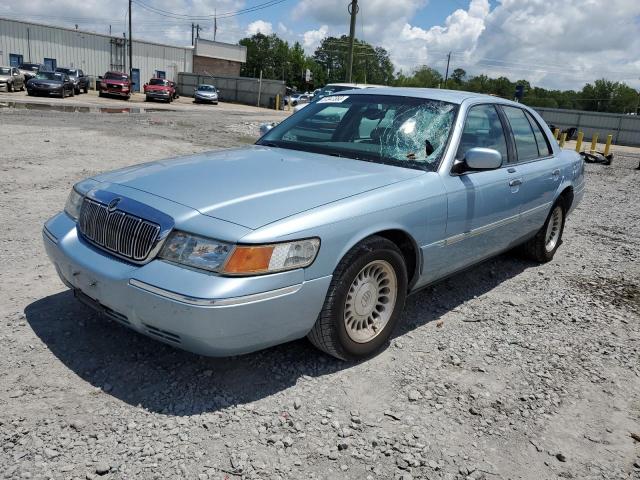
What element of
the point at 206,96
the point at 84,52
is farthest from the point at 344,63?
the point at 206,96

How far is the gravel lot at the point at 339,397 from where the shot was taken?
2480 mm

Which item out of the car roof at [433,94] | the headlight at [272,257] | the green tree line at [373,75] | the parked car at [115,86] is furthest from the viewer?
the green tree line at [373,75]

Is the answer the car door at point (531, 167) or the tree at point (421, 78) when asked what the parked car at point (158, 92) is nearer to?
the car door at point (531, 167)

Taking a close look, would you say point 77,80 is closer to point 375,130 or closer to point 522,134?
point 522,134

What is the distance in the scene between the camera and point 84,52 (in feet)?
172

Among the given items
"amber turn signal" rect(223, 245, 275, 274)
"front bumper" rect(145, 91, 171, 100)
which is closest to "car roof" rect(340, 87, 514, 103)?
"amber turn signal" rect(223, 245, 275, 274)

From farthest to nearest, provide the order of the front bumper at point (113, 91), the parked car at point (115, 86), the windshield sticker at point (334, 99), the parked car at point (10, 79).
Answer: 1. the front bumper at point (113, 91)
2. the parked car at point (115, 86)
3. the parked car at point (10, 79)
4. the windshield sticker at point (334, 99)

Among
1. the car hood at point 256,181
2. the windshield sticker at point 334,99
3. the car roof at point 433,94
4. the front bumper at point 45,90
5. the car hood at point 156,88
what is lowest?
the front bumper at point 45,90

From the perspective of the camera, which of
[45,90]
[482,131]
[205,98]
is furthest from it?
[205,98]

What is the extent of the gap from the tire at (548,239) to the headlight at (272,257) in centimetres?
343

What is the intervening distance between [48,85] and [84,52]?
25.6 metres

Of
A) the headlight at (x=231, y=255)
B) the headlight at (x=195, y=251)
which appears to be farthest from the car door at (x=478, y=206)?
Answer: the headlight at (x=195, y=251)

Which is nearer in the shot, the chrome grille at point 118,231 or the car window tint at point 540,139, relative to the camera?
the chrome grille at point 118,231

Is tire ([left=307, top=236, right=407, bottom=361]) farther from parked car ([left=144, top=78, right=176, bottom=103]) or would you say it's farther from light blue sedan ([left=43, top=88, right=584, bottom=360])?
parked car ([left=144, top=78, right=176, bottom=103])
